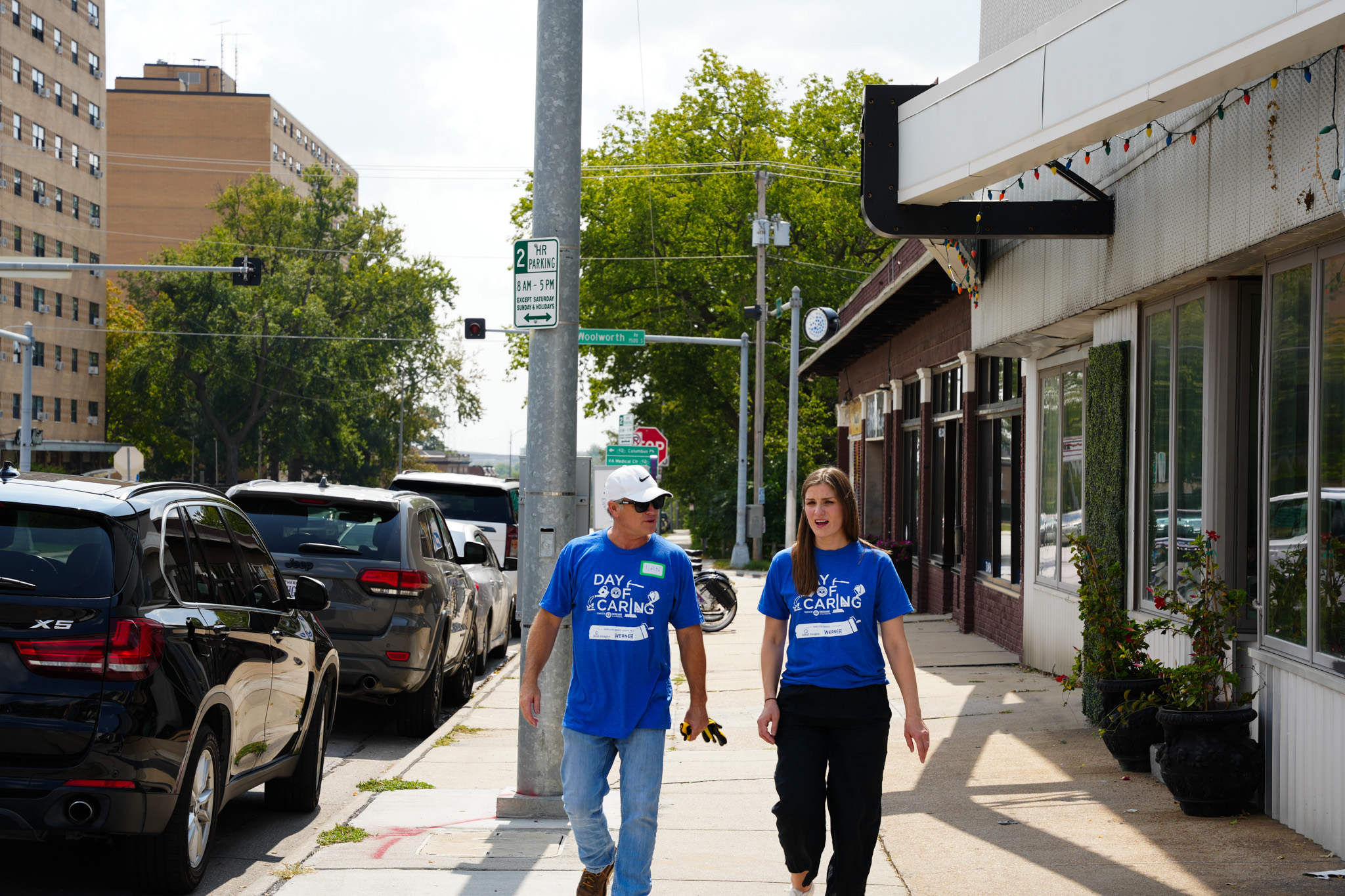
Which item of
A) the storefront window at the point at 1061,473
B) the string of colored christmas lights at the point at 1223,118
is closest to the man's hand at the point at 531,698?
the string of colored christmas lights at the point at 1223,118

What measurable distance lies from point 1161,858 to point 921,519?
14.2 meters

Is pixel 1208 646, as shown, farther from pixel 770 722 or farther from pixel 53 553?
pixel 53 553

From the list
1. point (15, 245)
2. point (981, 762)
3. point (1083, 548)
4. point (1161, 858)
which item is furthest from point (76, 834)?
point (15, 245)

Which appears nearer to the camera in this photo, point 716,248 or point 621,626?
point 621,626

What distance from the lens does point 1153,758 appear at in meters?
7.88

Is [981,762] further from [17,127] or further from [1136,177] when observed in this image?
[17,127]

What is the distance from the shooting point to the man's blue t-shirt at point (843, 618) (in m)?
5.09

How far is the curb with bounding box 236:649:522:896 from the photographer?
5855 millimetres

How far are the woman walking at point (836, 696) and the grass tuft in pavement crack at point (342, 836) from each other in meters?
2.48

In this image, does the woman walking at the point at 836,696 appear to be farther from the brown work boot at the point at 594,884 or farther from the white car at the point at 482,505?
the white car at the point at 482,505

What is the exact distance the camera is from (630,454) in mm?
28344

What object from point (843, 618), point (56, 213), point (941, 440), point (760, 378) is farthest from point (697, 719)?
point (56, 213)

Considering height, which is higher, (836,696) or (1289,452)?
(1289,452)

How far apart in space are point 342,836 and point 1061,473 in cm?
792
